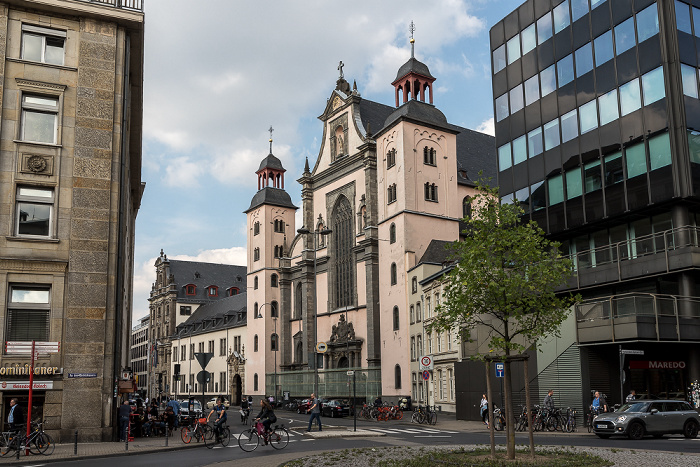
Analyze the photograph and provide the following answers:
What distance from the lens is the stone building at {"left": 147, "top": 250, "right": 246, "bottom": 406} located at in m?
123

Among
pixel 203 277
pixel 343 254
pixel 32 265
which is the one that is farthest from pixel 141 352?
pixel 32 265

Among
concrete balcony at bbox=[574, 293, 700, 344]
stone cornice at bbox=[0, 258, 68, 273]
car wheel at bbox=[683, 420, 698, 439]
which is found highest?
stone cornice at bbox=[0, 258, 68, 273]

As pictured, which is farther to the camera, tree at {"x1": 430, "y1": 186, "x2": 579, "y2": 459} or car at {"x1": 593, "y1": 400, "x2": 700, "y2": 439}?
car at {"x1": 593, "y1": 400, "x2": 700, "y2": 439}

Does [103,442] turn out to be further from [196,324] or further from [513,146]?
[196,324]

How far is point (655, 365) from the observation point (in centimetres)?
3209

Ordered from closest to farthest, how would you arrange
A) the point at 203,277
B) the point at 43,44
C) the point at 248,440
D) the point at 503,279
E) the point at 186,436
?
A: the point at 503,279, the point at 248,440, the point at 186,436, the point at 43,44, the point at 203,277

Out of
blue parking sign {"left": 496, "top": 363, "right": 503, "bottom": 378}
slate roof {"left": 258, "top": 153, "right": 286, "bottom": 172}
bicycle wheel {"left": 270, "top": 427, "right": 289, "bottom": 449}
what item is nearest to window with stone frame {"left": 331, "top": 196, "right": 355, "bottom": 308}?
slate roof {"left": 258, "top": 153, "right": 286, "bottom": 172}

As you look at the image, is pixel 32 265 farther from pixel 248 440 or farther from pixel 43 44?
pixel 248 440

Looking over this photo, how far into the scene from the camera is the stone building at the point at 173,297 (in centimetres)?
12344

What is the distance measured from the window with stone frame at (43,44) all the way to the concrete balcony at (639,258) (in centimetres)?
2396

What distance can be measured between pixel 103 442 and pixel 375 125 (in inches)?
2062

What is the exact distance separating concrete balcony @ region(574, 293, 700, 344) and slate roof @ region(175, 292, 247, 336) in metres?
69.5

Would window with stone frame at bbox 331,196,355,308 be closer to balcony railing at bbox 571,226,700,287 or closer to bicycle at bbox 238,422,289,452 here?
balcony railing at bbox 571,226,700,287

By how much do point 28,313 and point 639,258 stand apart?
87.6 ft
